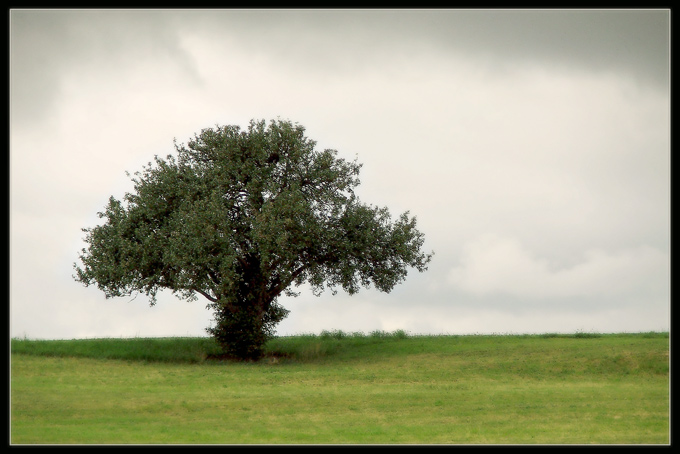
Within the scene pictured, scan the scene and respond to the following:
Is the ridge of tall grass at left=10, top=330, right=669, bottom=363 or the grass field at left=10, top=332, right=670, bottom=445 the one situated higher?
the ridge of tall grass at left=10, top=330, right=669, bottom=363

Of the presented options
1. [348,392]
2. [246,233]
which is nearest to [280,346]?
[246,233]

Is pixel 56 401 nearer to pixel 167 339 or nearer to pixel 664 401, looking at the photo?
pixel 167 339

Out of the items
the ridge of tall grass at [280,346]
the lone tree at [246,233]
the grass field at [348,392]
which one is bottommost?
the grass field at [348,392]

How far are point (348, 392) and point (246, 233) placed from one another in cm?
1441

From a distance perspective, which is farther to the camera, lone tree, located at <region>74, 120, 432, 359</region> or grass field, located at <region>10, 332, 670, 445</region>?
lone tree, located at <region>74, 120, 432, 359</region>

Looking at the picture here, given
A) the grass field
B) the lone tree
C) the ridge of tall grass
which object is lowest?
the grass field

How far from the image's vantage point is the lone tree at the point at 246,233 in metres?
46.2

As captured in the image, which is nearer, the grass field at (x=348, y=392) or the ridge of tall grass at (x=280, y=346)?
the grass field at (x=348, y=392)

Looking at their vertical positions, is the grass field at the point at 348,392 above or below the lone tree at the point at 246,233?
below

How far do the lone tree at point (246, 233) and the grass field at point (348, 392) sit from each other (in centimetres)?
434

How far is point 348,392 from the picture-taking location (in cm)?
3694

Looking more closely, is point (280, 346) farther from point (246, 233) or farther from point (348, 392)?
point (348, 392)

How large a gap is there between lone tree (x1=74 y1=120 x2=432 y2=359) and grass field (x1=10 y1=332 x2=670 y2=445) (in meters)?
4.34

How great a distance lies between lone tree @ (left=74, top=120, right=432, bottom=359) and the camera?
46188 mm
